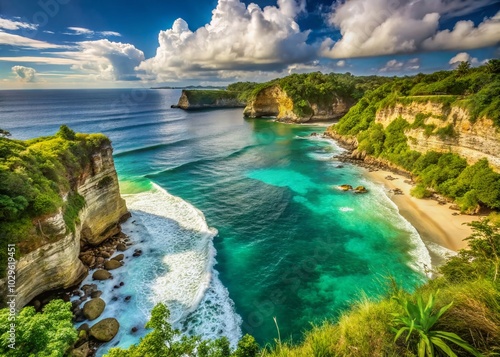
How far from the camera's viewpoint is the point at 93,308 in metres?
15.9

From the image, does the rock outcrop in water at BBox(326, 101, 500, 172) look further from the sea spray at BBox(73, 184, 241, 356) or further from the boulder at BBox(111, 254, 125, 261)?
the boulder at BBox(111, 254, 125, 261)

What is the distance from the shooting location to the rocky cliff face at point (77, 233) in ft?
47.5

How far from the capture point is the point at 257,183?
37.1 m

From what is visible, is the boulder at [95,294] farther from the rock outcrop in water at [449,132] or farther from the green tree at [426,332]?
the rock outcrop in water at [449,132]

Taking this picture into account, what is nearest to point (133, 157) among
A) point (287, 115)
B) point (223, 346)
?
point (223, 346)

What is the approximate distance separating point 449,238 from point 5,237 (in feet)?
112

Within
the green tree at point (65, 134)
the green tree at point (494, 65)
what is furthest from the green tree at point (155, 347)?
the green tree at point (494, 65)

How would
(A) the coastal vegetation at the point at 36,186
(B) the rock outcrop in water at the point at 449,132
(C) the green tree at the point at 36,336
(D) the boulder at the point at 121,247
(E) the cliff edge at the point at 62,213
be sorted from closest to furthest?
(C) the green tree at the point at 36,336 → (A) the coastal vegetation at the point at 36,186 → (E) the cliff edge at the point at 62,213 → (D) the boulder at the point at 121,247 → (B) the rock outcrop in water at the point at 449,132

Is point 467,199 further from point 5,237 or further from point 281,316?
point 5,237

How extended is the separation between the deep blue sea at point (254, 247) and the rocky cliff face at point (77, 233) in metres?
2.53

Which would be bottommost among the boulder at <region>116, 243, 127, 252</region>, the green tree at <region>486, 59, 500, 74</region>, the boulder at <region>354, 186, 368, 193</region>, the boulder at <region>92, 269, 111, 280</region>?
the boulder at <region>116, 243, 127, 252</region>

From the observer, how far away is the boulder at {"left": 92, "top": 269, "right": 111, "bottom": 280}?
18.6 m

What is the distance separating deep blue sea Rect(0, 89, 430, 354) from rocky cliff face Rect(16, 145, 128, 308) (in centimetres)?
253

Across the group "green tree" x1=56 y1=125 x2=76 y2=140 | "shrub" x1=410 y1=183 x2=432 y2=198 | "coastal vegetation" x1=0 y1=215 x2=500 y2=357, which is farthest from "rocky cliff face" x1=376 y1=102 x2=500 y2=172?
"green tree" x1=56 y1=125 x2=76 y2=140
